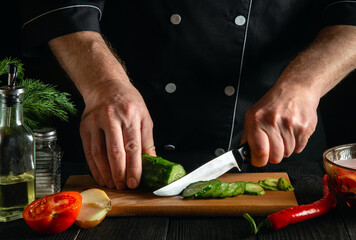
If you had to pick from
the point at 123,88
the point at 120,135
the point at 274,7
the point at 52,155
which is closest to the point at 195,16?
the point at 274,7

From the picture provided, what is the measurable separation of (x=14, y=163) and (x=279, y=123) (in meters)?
0.92

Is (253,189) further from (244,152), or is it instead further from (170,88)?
(170,88)

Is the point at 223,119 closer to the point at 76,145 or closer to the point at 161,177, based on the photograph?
the point at 161,177

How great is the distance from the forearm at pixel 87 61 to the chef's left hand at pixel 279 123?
1.67ft

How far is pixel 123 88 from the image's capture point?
5.59 ft

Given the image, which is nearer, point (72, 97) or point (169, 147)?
point (169, 147)

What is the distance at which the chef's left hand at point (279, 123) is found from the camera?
171 cm

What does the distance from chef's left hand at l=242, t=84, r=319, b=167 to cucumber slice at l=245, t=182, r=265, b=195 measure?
9cm

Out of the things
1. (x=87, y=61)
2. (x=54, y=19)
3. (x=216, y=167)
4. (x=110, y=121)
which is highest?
(x=54, y=19)

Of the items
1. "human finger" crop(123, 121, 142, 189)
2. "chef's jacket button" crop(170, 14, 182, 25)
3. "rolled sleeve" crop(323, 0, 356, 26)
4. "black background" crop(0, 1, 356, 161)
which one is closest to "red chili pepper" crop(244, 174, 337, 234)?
"human finger" crop(123, 121, 142, 189)

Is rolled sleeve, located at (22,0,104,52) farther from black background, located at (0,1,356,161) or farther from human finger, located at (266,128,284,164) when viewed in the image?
human finger, located at (266,128,284,164)

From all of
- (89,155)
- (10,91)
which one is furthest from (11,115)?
(89,155)

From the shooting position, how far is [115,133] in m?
1.59

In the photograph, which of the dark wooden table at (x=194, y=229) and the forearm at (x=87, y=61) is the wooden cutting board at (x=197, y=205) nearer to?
the dark wooden table at (x=194, y=229)
